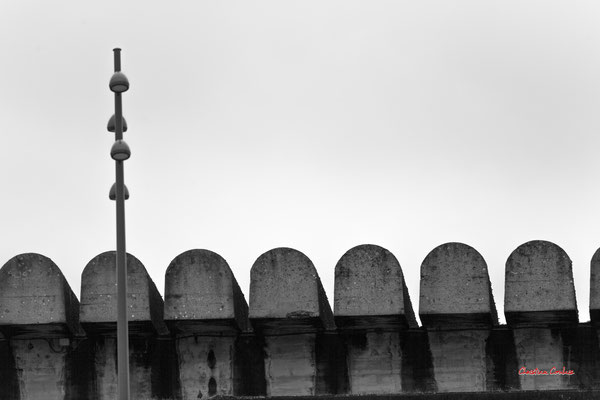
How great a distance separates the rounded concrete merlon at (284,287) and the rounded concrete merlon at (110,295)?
49.4 inches

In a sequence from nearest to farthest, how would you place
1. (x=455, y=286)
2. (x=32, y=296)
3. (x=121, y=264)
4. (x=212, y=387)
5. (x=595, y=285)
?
(x=121, y=264), (x=595, y=285), (x=455, y=286), (x=212, y=387), (x=32, y=296)

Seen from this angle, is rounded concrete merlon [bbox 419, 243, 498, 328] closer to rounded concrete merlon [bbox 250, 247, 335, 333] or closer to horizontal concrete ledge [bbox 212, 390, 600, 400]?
rounded concrete merlon [bbox 250, 247, 335, 333]

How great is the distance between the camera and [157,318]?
26484mm

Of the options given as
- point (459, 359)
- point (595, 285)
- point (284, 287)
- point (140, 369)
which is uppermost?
point (284, 287)

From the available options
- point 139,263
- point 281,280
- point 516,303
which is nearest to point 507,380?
point 516,303

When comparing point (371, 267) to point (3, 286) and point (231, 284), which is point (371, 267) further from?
point (3, 286)

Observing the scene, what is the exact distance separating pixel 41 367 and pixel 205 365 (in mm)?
1908

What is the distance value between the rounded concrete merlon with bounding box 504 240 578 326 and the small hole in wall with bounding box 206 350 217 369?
3.40 metres

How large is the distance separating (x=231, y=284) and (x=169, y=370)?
1236 mm

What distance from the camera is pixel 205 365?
26.2 metres

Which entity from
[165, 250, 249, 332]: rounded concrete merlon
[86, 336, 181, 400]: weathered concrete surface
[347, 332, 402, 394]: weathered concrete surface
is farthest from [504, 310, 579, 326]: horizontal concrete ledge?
[86, 336, 181, 400]: weathered concrete surface

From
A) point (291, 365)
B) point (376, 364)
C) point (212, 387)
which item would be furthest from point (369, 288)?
point (212, 387)

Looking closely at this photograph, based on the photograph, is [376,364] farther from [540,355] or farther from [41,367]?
[41,367]

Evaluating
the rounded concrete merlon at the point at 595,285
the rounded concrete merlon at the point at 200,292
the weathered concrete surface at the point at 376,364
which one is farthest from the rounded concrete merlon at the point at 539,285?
the rounded concrete merlon at the point at 200,292
